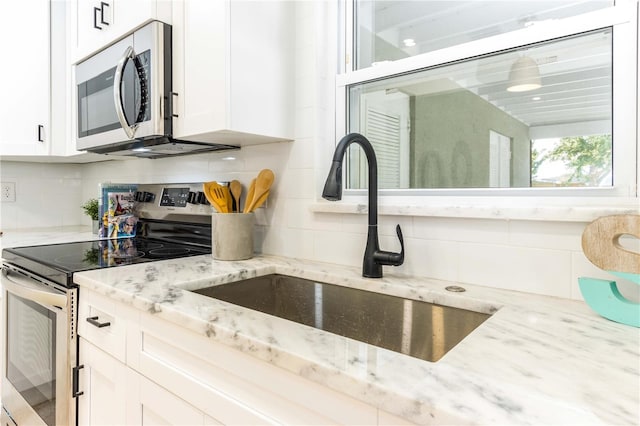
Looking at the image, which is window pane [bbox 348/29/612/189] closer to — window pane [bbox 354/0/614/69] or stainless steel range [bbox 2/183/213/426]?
window pane [bbox 354/0/614/69]

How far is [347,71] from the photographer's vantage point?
144 centimetres

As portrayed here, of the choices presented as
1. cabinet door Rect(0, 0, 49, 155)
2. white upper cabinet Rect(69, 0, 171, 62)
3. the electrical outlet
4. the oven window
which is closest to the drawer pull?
the oven window

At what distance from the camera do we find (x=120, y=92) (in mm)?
1478

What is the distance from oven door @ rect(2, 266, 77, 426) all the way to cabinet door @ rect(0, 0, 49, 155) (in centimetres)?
86

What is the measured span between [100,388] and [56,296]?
33 centimetres

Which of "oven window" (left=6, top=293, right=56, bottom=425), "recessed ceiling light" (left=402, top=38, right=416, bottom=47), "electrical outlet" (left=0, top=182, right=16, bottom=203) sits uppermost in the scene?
"recessed ceiling light" (left=402, top=38, right=416, bottom=47)

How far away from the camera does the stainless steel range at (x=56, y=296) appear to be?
119 cm

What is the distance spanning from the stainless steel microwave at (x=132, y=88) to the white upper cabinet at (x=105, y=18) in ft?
0.12

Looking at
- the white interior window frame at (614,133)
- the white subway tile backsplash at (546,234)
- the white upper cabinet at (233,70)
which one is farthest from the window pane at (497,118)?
the white upper cabinet at (233,70)

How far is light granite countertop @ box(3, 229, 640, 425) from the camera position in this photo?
47 cm

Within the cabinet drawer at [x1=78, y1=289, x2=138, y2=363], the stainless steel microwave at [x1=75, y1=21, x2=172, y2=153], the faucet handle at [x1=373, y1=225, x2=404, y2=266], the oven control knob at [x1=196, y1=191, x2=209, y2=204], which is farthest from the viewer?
the oven control knob at [x1=196, y1=191, x2=209, y2=204]

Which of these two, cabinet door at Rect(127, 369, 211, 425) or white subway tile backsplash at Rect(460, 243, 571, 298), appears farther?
white subway tile backsplash at Rect(460, 243, 571, 298)

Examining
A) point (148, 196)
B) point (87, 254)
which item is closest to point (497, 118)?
point (87, 254)

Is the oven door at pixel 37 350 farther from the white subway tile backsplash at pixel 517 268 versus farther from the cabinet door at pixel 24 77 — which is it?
the white subway tile backsplash at pixel 517 268
